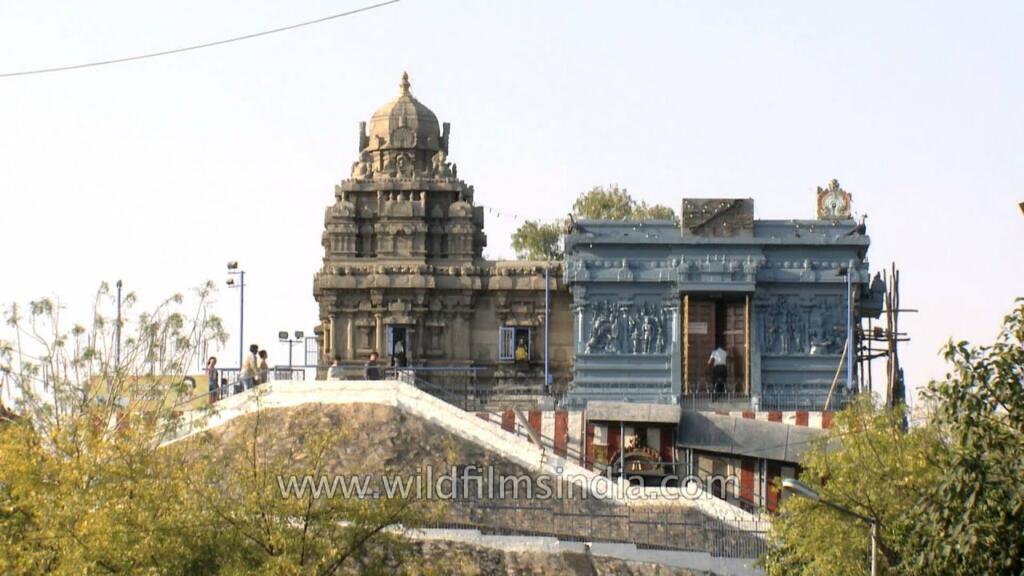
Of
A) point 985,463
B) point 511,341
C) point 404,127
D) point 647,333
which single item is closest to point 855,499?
point 985,463

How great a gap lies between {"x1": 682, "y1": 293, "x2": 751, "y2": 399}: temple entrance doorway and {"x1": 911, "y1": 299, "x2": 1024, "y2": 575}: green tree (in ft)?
96.7

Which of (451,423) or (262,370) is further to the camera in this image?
(262,370)

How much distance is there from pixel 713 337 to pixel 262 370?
44.8 feet

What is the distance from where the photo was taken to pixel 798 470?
62688 millimetres

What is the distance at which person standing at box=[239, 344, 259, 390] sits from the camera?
65.7 meters

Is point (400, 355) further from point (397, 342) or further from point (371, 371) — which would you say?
point (371, 371)

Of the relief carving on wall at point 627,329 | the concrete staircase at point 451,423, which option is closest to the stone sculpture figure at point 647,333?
the relief carving on wall at point 627,329

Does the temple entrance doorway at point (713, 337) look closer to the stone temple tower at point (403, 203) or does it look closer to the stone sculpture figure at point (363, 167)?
the stone temple tower at point (403, 203)

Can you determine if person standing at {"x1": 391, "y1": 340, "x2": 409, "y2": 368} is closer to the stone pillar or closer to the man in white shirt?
the stone pillar

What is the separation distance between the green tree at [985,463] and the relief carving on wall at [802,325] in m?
29.9

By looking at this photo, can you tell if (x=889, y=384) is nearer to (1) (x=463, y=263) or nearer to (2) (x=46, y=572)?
(1) (x=463, y=263)

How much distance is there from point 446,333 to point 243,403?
9481 millimetres

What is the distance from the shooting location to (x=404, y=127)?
2918 inches

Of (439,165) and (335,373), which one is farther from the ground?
(439,165)
